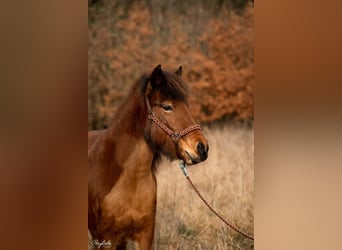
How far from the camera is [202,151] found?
1534 mm

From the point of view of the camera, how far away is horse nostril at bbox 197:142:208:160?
60.4 inches

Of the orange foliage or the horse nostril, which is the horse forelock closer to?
the orange foliage

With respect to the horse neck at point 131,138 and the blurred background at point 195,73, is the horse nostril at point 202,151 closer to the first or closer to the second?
the blurred background at point 195,73

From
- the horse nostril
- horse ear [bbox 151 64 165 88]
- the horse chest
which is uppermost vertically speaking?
horse ear [bbox 151 64 165 88]

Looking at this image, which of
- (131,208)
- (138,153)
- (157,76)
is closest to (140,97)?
(157,76)

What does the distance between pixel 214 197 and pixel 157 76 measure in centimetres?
49

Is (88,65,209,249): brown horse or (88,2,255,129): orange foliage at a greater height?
(88,2,255,129): orange foliage

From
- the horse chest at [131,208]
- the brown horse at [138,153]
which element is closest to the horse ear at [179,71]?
the brown horse at [138,153]

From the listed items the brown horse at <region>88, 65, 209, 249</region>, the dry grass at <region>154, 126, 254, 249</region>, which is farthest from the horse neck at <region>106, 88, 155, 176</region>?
the dry grass at <region>154, 126, 254, 249</region>
